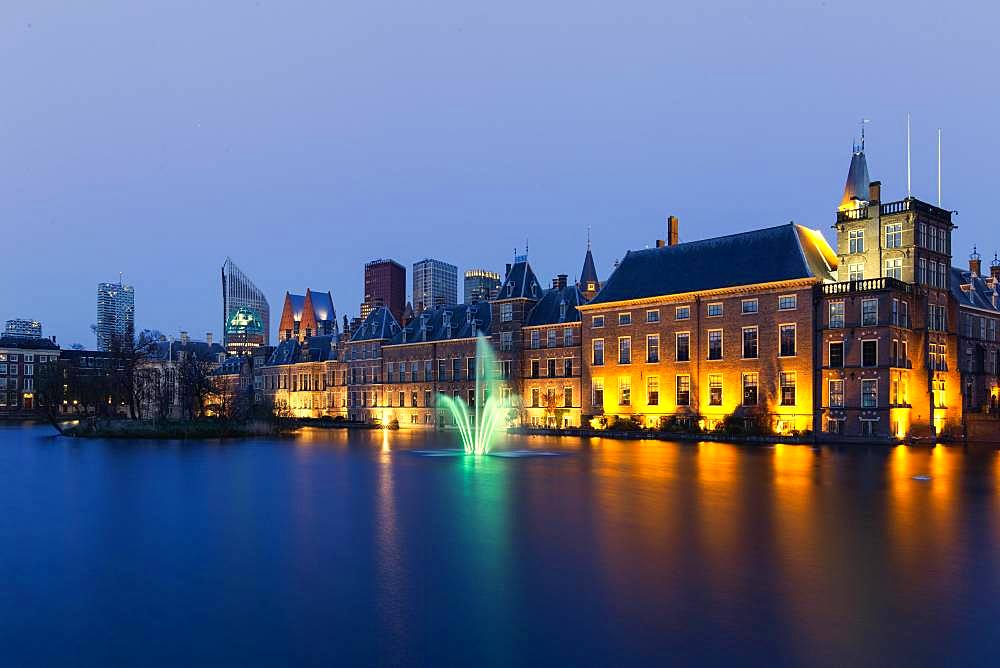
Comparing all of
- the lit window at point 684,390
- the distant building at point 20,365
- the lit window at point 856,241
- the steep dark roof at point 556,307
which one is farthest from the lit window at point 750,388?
the distant building at point 20,365

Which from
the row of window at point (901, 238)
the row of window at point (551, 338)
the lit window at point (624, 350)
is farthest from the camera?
the row of window at point (551, 338)

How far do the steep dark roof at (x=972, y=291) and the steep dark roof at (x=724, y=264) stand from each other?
418 inches

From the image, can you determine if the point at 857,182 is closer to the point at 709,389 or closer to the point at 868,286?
the point at 868,286

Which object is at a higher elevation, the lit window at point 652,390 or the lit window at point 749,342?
the lit window at point 749,342

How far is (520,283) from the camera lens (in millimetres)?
85375

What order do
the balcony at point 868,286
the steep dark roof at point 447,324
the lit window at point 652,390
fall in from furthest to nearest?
the steep dark roof at point 447,324 → the lit window at point 652,390 → the balcony at point 868,286

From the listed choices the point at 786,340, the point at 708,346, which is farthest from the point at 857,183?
the point at 708,346

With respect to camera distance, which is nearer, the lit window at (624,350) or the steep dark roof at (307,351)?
the lit window at (624,350)

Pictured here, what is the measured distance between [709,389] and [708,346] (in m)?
3.60

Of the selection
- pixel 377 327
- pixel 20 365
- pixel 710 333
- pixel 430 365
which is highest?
pixel 377 327

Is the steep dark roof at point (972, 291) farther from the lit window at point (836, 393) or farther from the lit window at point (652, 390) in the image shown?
the lit window at point (652, 390)

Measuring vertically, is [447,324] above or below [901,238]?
below

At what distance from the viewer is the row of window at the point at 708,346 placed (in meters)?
61.6

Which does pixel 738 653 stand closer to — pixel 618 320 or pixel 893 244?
pixel 893 244
